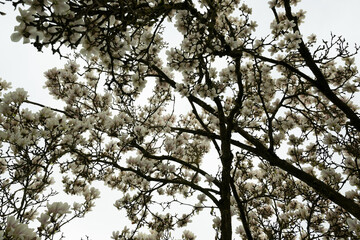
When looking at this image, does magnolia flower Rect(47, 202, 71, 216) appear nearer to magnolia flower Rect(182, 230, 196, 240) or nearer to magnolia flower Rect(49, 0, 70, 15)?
magnolia flower Rect(49, 0, 70, 15)

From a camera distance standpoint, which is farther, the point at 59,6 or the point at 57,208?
the point at 57,208

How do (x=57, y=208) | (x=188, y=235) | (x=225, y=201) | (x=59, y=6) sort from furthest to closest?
(x=188, y=235) → (x=225, y=201) → (x=57, y=208) → (x=59, y=6)

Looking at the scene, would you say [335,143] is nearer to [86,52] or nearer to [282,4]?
[282,4]

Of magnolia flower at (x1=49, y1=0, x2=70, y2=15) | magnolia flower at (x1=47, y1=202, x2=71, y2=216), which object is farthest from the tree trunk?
magnolia flower at (x1=49, y1=0, x2=70, y2=15)

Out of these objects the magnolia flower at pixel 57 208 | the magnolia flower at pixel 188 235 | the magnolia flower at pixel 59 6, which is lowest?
the magnolia flower at pixel 57 208

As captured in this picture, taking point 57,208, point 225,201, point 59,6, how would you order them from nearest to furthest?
point 59,6 → point 57,208 → point 225,201

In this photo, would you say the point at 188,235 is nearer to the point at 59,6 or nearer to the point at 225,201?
the point at 225,201

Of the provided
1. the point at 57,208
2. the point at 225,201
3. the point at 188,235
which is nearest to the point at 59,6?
the point at 57,208

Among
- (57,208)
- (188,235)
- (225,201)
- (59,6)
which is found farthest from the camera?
(188,235)

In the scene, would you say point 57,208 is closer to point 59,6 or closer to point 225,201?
point 59,6

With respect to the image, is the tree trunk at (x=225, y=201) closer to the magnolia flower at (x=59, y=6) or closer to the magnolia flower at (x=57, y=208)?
the magnolia flower at (x=57, y=208)

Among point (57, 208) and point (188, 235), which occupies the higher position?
point (188, 235)

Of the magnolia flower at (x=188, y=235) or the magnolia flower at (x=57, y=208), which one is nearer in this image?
the magnolia flower at (x=57, y=208)

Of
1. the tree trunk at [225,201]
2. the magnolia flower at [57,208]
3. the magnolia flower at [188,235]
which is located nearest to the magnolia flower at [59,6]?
the magnolia flower at [57,208]
